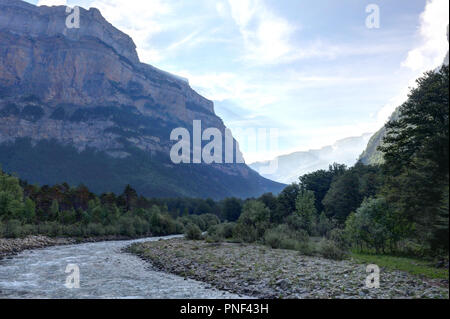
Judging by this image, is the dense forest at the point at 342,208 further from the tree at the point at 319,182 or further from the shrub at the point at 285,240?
the tree at the point at 319,182

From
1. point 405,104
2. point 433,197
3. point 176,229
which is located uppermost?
point 405,104

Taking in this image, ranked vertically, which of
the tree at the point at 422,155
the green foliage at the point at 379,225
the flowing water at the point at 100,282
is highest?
the tree at the point at 422,155

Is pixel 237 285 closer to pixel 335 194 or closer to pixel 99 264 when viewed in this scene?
pixel 99 264

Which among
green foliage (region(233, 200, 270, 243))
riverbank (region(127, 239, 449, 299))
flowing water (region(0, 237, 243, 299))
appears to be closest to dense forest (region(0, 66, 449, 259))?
green foliage (region(233, 200, 270, 243))

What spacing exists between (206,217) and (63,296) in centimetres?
10311

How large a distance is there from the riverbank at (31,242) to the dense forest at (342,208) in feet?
12.4

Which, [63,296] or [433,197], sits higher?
[433,197]

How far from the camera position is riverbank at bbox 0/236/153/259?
5015cm

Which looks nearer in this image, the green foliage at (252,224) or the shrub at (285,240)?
the shrub at (285,240)

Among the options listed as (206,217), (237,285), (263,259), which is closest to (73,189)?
(206,217)

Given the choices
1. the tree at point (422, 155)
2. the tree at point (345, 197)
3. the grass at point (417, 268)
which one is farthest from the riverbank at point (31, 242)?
the tree at point (345, 197)

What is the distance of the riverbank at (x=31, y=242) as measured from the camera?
5015cm

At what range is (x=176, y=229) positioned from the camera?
100625mm

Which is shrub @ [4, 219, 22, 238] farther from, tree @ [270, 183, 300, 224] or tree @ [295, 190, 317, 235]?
tree @ [295, 190, 317, 235]
